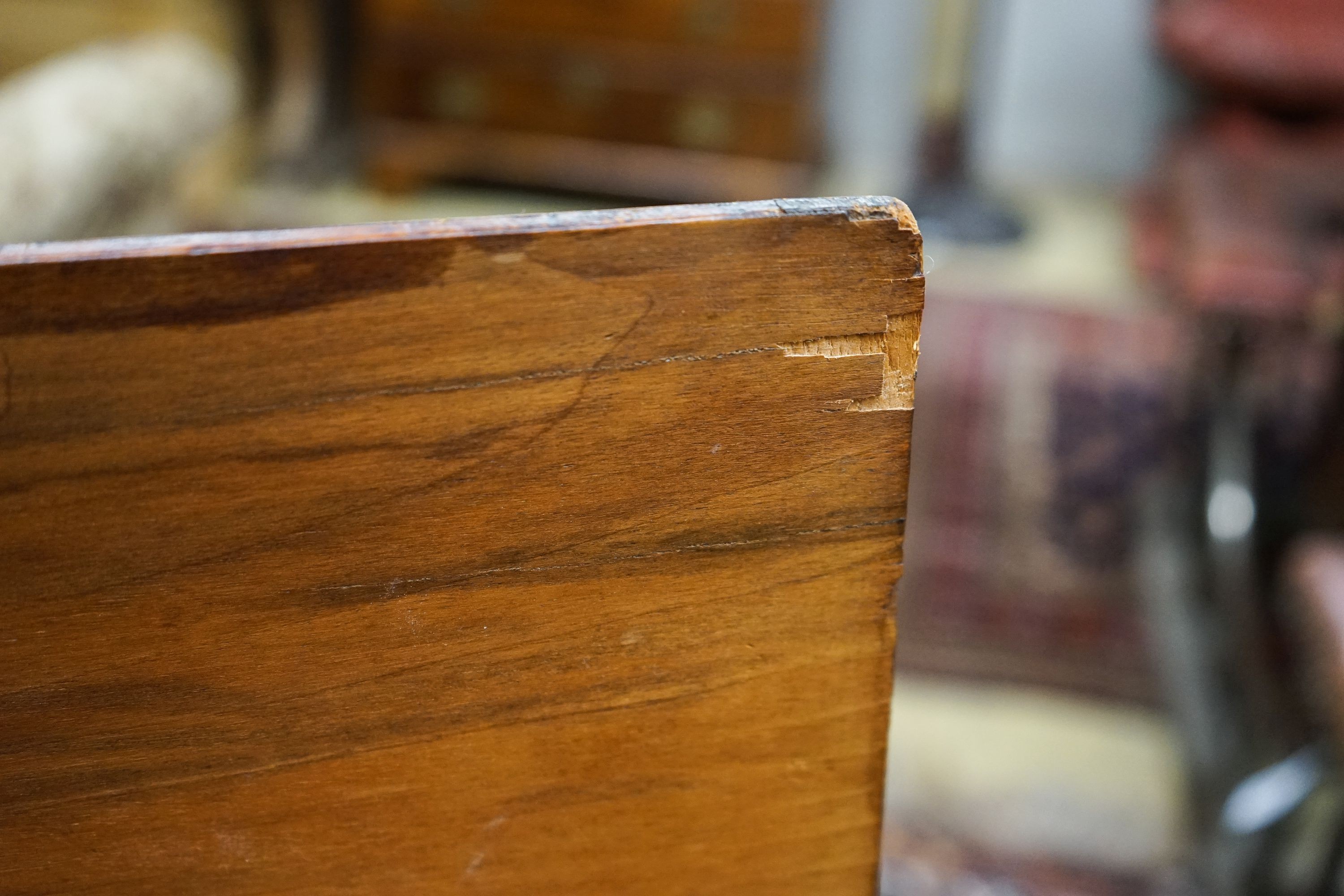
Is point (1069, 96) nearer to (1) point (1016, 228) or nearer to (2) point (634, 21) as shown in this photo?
(1) point (1016, 228)

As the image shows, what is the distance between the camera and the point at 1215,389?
156 cm

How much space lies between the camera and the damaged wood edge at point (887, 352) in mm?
302

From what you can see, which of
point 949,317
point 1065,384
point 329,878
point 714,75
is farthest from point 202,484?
point 714,75

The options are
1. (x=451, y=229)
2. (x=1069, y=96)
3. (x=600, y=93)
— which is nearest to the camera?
(x=451, y=229)

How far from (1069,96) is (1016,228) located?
499mm

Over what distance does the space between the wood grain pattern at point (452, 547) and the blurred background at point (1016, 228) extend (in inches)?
26.4

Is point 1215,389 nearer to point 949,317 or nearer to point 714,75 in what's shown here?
point 949,317

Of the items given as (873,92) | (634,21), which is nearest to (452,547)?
(634,21)

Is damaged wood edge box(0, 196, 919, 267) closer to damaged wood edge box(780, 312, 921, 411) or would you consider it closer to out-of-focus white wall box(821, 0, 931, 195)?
damaged wood edge box(780, 312, 921, 411)

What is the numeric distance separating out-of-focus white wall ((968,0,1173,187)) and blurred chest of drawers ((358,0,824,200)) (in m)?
0.51

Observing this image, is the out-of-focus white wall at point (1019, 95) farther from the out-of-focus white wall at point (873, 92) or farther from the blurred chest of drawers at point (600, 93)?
the blurred chest of drawers at point (600, 93)

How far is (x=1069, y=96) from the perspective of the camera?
2.77 m

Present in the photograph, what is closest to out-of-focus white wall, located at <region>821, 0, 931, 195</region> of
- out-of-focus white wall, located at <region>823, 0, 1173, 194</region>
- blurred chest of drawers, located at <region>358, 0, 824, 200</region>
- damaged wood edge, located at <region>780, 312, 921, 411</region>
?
out-of-focus white wall, located at <region>823, 0, 1173, 194</region>

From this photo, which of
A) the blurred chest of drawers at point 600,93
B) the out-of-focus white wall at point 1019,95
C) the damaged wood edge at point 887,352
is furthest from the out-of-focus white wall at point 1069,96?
the damaged wood edge at point 887,352
